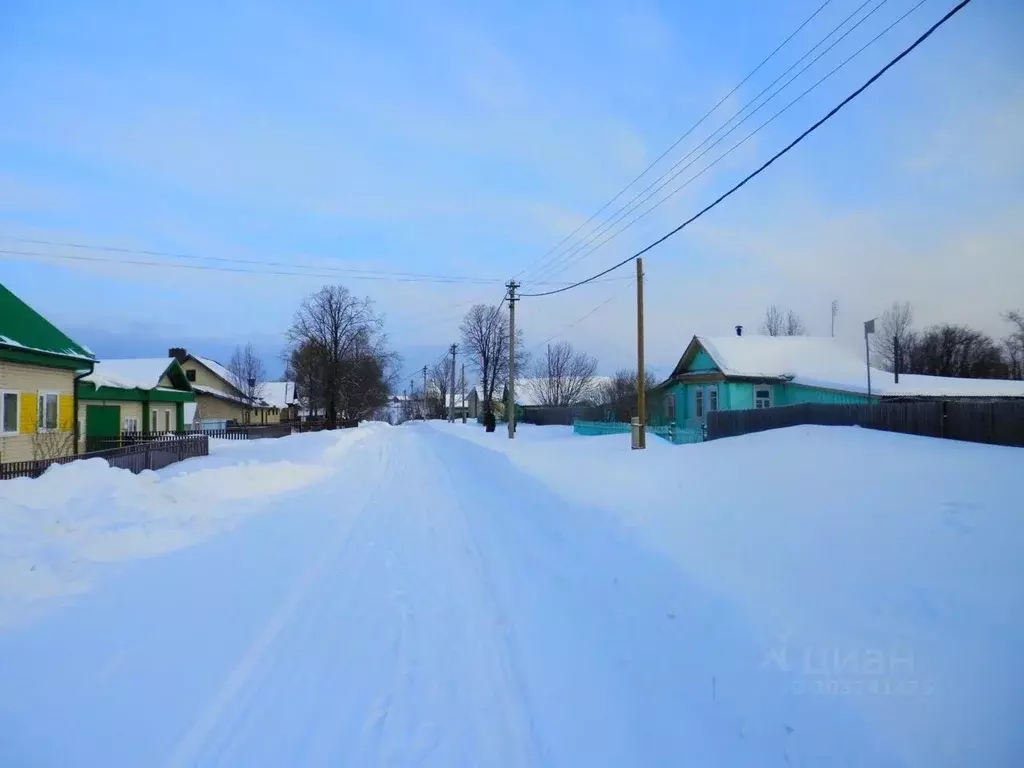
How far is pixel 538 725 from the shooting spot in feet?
13.3

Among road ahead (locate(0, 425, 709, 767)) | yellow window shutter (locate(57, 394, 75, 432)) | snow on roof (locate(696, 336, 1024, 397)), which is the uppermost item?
snow on roof (locate(696, 336, 1024, 397))

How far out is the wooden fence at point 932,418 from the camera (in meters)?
10.9

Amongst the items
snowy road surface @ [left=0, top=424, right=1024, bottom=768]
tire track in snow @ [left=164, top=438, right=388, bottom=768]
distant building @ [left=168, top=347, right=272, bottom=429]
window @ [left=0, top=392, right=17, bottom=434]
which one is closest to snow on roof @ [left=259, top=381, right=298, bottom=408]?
distant building @ [left=168, top=347, right=272, bottom=429]

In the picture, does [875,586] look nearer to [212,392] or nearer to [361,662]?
Result: [361,662]

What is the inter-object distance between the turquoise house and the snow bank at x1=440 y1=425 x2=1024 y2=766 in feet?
73.2

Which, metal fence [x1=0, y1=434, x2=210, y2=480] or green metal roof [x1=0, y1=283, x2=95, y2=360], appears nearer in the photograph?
metal fence [x1=0, y1=434, x2=210, y2=480]

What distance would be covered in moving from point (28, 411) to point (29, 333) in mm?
2603

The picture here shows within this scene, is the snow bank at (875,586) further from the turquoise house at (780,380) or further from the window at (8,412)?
the turquoise house at (780,380)

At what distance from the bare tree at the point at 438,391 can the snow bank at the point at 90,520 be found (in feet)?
305

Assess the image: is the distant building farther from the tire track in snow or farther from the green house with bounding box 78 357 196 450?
the tire track in snow

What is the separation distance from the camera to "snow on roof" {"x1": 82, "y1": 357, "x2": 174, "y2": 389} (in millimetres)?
28516

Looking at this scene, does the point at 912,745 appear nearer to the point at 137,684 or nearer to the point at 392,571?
the point at 137,684

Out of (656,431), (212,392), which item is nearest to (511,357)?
(656,431)

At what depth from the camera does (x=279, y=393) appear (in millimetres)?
98625
